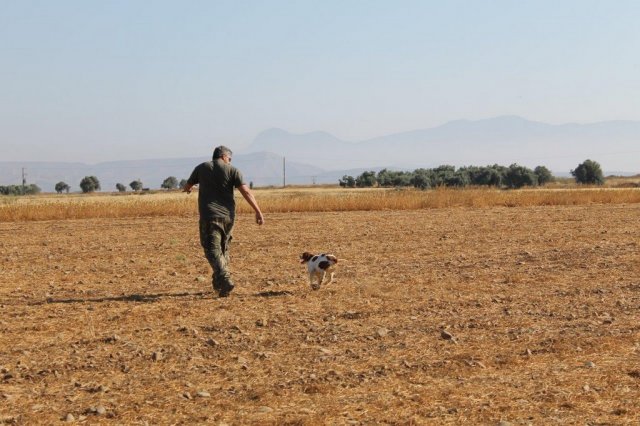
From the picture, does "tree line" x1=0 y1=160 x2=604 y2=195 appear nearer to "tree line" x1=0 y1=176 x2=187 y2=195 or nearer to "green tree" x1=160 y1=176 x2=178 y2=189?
"tree line" x1=0 y1=176 x2=187 y2=195

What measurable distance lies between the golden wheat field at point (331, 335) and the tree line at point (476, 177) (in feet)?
156

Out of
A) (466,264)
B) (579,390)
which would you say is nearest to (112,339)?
(579,390)

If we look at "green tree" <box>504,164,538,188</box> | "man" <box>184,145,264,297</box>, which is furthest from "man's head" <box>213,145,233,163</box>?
"green tree" <box>504,164,538,188</box>

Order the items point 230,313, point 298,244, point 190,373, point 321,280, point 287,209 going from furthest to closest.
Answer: point 287,209 → point 298,244 → point 321,280 → point 230,313 → point 190,373

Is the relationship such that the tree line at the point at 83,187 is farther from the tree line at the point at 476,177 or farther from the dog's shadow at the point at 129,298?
the dog's shadow at the point at 129,298

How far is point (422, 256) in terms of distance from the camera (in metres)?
13.9

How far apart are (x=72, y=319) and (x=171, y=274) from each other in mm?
3742

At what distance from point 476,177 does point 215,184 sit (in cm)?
6251

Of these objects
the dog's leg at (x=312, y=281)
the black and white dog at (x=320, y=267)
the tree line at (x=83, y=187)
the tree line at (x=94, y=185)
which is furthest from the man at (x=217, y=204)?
the tree line at (x=94, y=185)

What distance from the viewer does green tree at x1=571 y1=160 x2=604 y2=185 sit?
260ft

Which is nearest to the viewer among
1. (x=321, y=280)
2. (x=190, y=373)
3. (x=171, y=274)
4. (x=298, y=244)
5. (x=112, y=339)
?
(x=190, y=373)

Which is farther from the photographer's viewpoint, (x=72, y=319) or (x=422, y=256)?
(x=422, y=256)

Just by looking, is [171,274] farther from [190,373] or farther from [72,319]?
[190,373]

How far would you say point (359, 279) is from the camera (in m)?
11.1
